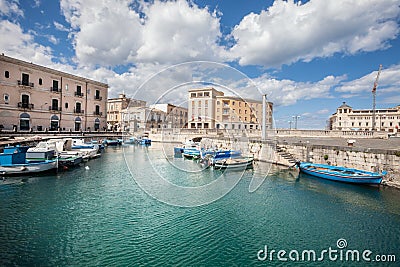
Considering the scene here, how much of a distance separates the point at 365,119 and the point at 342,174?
89598 mm

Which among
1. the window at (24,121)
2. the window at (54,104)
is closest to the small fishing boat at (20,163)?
the window at (24,121)

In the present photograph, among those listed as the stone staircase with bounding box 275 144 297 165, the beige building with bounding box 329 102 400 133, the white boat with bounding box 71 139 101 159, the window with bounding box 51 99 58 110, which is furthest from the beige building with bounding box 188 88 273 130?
the beige building with bounding box 329 102 400 133

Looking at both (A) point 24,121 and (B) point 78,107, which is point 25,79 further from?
(B) point 78,107

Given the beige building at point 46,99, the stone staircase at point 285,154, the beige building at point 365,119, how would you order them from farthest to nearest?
1. the beige building at point 365,119
2. the beige building at point 46,99
3. the stone staircase at point 285,154

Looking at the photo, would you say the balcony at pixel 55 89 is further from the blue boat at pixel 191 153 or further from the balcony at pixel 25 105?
the blue boat at pixel 191 153

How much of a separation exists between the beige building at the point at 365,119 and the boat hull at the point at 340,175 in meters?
72.5

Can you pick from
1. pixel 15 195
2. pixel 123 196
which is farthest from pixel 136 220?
pixel 15 195

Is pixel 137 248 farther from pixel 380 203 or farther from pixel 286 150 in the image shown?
pixel 286 150

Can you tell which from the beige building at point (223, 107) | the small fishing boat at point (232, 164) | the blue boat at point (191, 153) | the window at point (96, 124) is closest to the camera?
the beige building at point (223, 107)

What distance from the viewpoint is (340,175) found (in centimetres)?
1571

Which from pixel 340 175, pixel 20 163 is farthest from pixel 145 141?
pixel 340 175

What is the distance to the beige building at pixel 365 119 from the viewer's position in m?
79.2

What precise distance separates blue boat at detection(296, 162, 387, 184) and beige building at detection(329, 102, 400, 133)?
72475 mm

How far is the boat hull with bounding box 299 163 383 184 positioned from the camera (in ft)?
47.4
